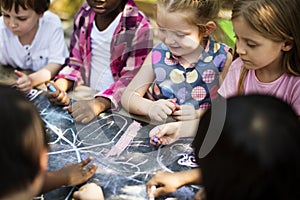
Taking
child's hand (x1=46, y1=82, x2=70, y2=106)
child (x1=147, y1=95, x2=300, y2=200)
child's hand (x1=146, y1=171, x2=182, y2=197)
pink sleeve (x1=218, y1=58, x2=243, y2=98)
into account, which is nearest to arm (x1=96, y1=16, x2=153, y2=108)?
child's hand (x1=46, y1=82, x2=70, y2=106)

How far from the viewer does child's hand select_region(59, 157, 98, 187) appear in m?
1.27

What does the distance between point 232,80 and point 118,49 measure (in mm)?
471

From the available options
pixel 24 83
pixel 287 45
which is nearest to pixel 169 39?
pixel 287 45

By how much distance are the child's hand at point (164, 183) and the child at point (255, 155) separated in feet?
1.29

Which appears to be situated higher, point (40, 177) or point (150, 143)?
point (40, 177)

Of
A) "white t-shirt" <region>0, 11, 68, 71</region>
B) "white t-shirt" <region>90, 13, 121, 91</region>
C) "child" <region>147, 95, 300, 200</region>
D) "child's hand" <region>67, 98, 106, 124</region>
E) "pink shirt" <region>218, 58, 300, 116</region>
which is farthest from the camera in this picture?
"white t-shirt" <region>0, 11, 68, 71</region>

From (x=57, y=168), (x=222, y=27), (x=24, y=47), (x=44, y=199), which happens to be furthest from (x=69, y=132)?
(x=222, y=27)

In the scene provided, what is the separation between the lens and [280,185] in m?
0.81

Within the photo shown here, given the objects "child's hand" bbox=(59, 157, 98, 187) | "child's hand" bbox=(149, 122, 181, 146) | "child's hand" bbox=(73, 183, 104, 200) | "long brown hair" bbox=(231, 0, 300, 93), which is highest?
"long brown hair" bbox=(231, 0, 300, 93)

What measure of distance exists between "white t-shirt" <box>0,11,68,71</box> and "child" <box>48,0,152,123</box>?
73 mm

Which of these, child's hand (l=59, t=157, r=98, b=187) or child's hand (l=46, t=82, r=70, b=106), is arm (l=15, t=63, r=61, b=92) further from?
child's hand (l=59, t=157, r=98, b=187)

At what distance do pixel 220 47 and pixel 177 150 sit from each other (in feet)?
1.23

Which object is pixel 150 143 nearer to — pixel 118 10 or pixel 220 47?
pixel 220 47

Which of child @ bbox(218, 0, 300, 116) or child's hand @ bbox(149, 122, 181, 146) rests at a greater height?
child @ bbox(218, 0, 300, 116)
